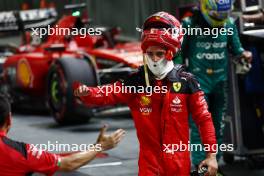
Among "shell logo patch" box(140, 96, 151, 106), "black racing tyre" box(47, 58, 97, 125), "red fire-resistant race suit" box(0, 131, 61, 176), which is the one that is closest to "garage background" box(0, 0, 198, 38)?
"black racing tyre" box(47, 58, 97, 125)

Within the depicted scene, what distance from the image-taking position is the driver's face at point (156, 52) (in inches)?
206

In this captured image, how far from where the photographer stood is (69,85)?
11414mm

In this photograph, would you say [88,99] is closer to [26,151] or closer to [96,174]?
[26,151]

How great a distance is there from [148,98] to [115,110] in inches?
248

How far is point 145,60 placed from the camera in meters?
5.28

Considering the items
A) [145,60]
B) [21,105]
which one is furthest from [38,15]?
[145,60]

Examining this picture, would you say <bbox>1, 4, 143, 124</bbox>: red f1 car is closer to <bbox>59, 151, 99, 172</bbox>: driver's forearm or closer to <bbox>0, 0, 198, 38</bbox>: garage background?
<bbox>0, 0, 198, 38</bbox>: garage background

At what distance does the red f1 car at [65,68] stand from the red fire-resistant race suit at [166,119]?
6007mm

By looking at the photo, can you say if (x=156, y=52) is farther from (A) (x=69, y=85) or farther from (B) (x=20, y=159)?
(A) (x=69, y=85)

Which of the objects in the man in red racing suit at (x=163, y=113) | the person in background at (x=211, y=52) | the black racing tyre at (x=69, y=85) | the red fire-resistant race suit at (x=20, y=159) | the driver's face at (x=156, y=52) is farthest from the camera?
the black racing tyre at (x=69, y=85)

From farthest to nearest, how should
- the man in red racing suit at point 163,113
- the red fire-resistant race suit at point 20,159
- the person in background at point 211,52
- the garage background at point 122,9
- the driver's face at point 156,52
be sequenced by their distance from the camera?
the garage background at point 122,9 < the person in background at point 211,52 < the driver's face at point 156,52 < the man in red racing suit at point 163,113 < the red fire-resistant race suit at point 20,159

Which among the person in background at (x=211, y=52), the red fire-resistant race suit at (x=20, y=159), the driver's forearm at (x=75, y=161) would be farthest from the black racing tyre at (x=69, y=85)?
the red fire-resistant race suit at (x=20, y=159)

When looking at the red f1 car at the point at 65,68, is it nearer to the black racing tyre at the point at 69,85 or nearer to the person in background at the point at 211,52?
the black racing tyre at the point at 69,85

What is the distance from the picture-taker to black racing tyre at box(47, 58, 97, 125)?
37.1 ft
